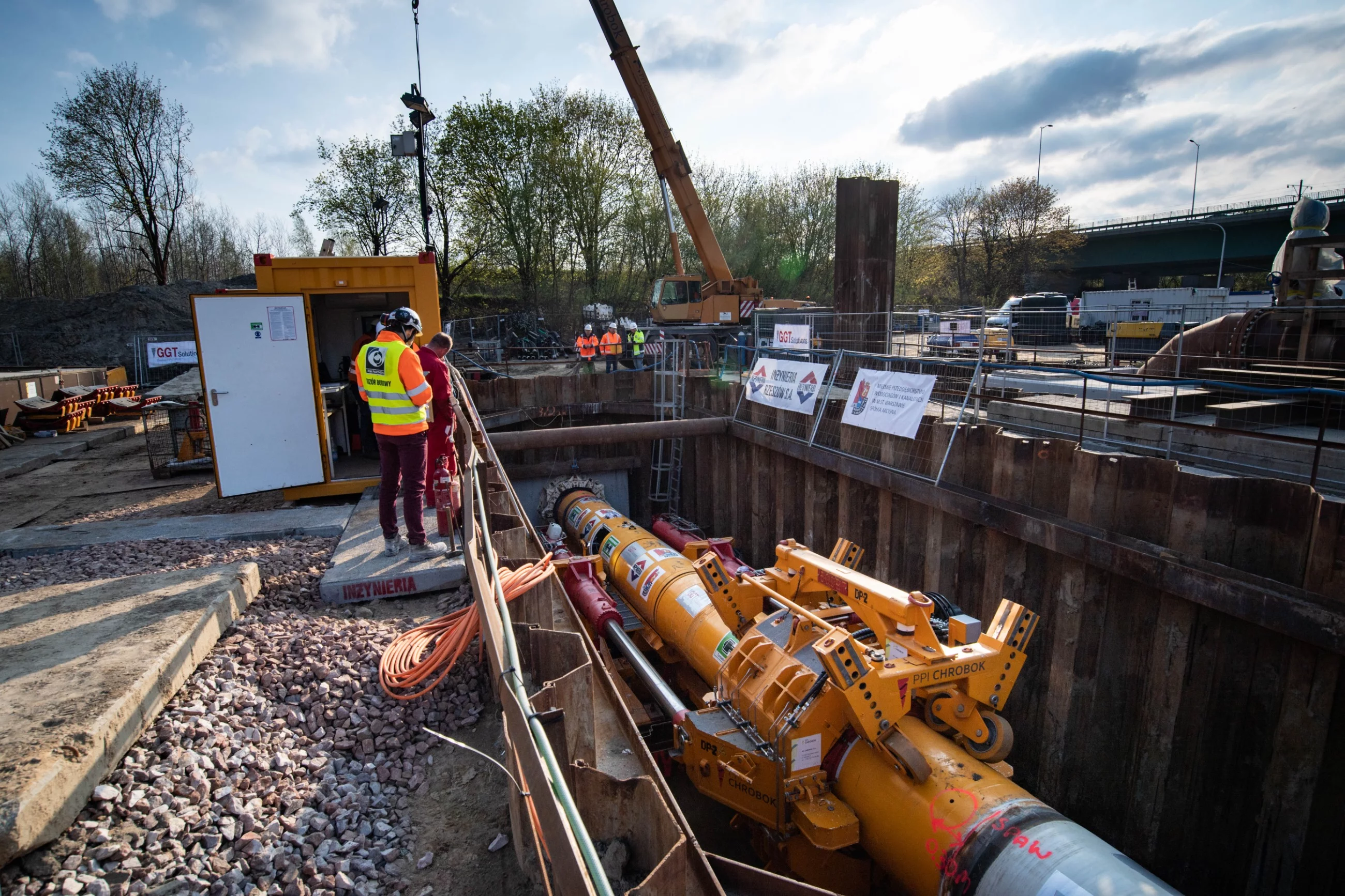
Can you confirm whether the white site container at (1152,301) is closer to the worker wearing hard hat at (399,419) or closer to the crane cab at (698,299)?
the crane cab at (698,299)

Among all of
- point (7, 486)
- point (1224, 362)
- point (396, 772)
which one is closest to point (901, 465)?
point (1224, 362)

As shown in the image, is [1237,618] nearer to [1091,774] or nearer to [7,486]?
[1091,774]

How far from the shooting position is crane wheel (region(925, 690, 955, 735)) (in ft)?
13.6

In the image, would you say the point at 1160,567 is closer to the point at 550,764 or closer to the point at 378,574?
the point at 550,764

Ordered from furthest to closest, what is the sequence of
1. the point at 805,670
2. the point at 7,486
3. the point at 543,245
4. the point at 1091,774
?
the point at 543,245
the point at 7,486
the point at 1091,774
the point at 805,670

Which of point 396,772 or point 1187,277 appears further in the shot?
point 1187,277

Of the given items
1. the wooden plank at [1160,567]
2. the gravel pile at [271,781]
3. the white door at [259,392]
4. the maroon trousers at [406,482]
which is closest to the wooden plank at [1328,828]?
the wooden plank at [1160,567]

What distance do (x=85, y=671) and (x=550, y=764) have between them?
2.95 metres

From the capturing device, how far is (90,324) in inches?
1264

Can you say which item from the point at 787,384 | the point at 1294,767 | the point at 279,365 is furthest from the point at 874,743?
the point at 279,365

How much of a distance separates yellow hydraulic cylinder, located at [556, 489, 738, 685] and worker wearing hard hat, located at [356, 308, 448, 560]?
2.46 m

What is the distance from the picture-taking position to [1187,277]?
57.5 meters

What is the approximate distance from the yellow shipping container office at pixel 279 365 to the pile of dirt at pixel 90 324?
27262 millimetres

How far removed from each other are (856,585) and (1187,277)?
69062 millimetres
